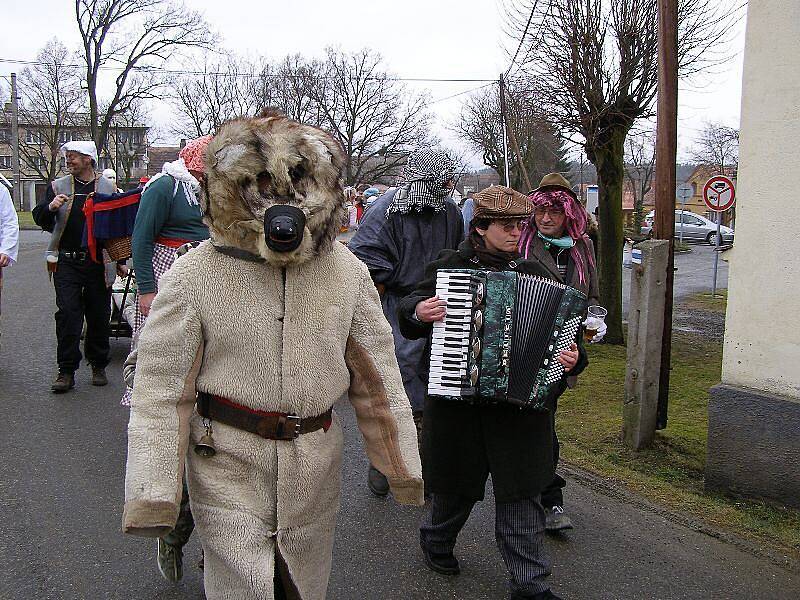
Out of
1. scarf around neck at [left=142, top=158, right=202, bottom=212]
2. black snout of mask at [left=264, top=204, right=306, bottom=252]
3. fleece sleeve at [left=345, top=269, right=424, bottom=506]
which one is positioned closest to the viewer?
black snout of mask at [left=264, top=204, right=306, bottom=252]

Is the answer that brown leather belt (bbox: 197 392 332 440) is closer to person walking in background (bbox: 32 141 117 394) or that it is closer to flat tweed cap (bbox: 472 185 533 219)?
flat tweed cap (bbox: 472 185 533 219)

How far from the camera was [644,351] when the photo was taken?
18.4 ft

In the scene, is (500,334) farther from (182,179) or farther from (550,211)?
(182,179)

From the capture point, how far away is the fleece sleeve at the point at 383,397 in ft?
9.33

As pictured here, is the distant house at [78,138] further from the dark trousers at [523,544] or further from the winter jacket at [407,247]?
the dark trousers at [523,544]

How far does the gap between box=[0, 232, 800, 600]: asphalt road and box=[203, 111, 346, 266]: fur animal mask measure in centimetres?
196

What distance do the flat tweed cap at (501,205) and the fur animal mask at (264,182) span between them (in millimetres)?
1099

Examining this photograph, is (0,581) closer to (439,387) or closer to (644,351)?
(439,387)

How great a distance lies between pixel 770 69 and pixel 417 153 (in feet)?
6.60

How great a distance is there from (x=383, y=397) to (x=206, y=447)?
63 cm

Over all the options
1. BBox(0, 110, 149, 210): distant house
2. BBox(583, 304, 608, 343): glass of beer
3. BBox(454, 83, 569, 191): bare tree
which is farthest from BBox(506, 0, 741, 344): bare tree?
BBox(0, 110, 149, 210): distant house

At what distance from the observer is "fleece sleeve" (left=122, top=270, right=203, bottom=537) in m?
2.45

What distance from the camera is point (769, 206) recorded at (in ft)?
15.0

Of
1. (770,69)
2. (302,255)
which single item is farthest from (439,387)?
(770,69)
